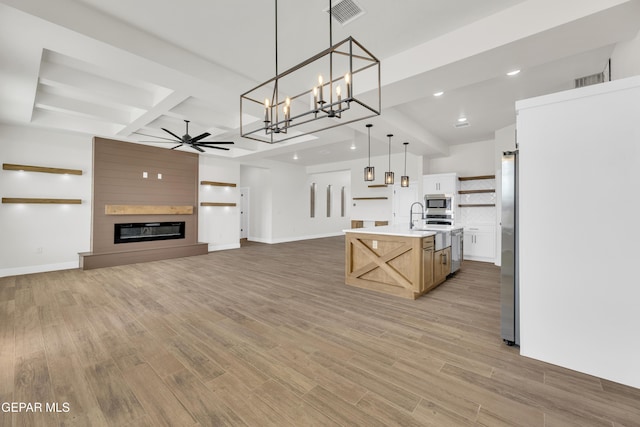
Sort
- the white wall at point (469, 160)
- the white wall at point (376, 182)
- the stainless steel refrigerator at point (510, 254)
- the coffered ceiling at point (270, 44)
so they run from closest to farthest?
the coffered ceiling at point (270, 44) → the stainless steel refrigerator at point (510, 254) → the white wall at point (469, 160) → the white wall at point (376, 182)

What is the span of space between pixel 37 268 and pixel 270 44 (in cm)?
683

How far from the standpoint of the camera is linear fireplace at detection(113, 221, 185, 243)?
21.5 feet

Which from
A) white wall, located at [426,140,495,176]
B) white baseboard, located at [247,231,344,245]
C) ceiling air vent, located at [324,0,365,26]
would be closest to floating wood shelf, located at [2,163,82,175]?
white baseboard, located at [247,231,344,245]

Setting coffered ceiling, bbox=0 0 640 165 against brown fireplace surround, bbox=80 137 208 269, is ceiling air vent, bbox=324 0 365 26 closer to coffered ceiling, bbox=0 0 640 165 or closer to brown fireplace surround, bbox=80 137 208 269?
coffered ceiling, bbox=0 0 640 165

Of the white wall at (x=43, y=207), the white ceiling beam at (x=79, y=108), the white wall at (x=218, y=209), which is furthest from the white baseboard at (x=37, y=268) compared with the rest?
the white ceiling beam at (x=79, y=108)

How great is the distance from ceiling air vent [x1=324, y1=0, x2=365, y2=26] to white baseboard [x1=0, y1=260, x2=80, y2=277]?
7.47 metres

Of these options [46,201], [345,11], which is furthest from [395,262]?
[46,201]

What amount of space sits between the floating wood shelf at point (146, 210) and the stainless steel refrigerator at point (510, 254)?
7725 mm

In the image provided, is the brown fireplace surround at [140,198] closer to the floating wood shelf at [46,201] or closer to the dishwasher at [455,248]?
the floating wood shelf at [46,201]

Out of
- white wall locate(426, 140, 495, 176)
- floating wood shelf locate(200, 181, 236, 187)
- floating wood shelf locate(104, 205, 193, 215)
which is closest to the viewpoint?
floating wood shelf locate(104, 205, 193, 215)

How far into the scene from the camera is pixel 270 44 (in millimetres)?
2990

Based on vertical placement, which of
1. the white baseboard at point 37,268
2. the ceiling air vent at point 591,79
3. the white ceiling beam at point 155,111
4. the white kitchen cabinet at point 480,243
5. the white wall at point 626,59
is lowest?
the white baseboard at point 37,268

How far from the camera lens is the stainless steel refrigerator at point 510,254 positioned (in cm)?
254

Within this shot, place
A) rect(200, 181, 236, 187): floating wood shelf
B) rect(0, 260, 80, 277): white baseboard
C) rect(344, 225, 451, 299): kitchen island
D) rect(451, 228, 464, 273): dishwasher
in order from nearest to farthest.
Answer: rect(344, 225, 451, 299): kitchen island, rect(451, 228, 464, 273): dishwasher, rect(0, 260, 80, 277): white baseboard, rect(200, 181, 236, 187): floating wood shelf
